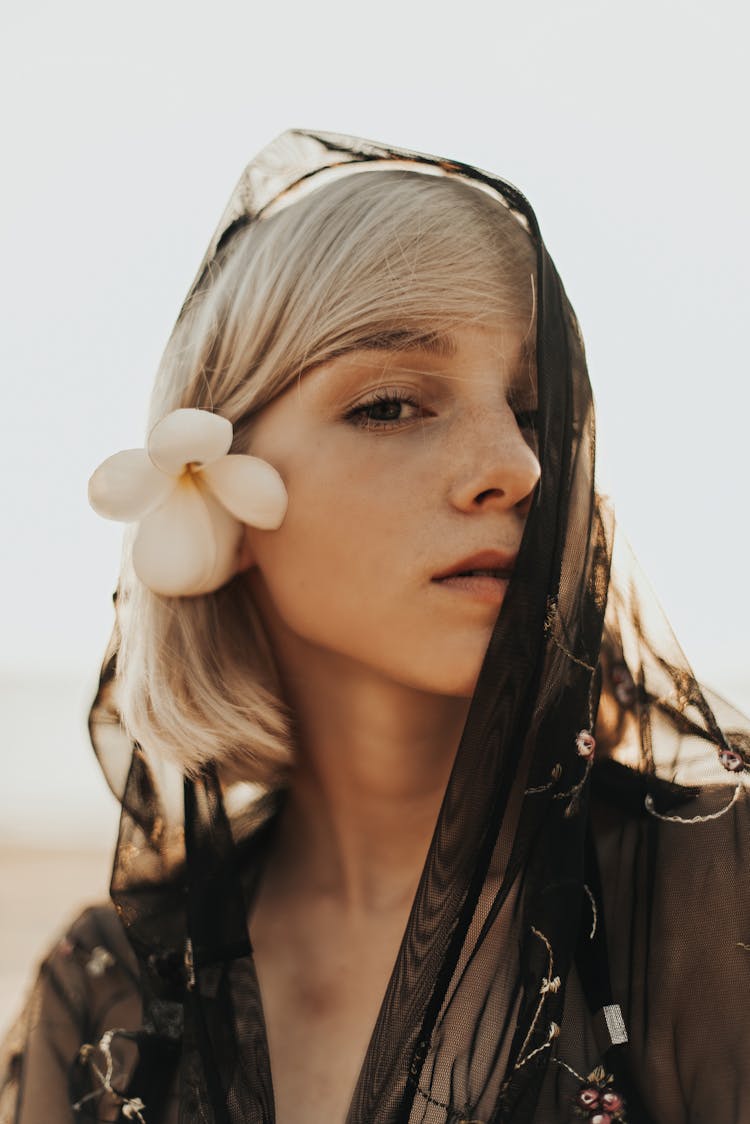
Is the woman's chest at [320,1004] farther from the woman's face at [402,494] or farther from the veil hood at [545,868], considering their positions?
the woman's face at [402,494]

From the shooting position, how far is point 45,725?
1453cm

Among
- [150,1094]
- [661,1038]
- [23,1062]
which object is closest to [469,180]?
[661,1038]

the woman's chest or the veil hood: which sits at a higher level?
the veil hood

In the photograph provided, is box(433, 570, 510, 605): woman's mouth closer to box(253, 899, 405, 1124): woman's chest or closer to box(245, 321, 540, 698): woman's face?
box(245, 321, 540, 698): woman's face

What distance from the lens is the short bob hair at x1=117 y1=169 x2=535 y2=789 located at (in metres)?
1.62

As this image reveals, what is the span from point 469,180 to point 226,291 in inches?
16.6

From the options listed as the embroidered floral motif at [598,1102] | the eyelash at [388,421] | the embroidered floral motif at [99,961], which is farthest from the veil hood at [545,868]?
the embroidered floral motif at [99,961]

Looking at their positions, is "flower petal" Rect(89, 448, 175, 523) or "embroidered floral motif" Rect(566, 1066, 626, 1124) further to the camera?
"flower petal" Rect(89, 448, 175, 523)

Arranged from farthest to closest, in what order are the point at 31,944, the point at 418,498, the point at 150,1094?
1. the point at 31,944
2. the point at 150,1094
3. the point at 418,498

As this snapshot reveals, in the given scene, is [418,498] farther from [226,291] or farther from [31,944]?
[31,944]

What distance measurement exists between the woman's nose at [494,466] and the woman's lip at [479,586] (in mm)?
94

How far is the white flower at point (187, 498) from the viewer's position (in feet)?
5.28

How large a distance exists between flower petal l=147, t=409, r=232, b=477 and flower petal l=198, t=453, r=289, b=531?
0.03 metres

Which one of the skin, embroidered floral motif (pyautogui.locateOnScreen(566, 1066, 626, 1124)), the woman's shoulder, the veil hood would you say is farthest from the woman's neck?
embroidered floral motif (pyautogui.locateOnScreen(566, 1066, 626, 1124))
